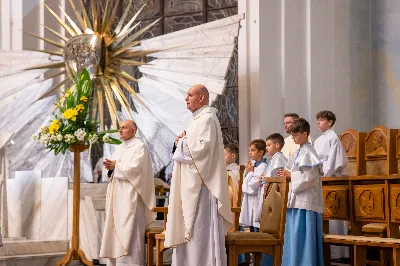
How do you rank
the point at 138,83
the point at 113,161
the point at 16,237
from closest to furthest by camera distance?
the point at 113,161, the point at 16,237, the point at 138,83

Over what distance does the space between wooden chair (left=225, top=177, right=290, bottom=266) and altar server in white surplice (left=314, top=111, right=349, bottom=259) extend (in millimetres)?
1312

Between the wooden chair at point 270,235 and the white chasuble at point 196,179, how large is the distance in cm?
16

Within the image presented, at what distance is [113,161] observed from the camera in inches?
335

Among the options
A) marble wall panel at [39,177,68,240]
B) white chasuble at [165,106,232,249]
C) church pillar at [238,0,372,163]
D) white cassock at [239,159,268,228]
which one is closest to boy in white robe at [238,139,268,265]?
white cassock at [239,159,268,228]

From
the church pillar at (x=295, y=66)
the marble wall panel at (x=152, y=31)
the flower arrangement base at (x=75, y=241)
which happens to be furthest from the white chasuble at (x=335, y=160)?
the marble wall panel at (x=152, y=31)

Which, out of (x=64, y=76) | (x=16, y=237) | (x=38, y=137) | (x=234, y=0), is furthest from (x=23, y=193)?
(x=234, y=0)

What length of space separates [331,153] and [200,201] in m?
2.05

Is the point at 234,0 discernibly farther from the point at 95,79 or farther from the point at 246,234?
the point at 246,234

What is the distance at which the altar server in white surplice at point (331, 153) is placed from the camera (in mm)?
8320

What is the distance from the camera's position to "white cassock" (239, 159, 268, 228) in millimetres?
8758

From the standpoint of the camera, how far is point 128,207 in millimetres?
8391

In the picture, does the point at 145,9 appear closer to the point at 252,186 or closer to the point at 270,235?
the point at 252,186

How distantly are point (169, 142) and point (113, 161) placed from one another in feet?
10.1

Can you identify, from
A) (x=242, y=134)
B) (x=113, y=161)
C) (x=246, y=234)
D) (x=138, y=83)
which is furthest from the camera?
(x=138, y=83)
